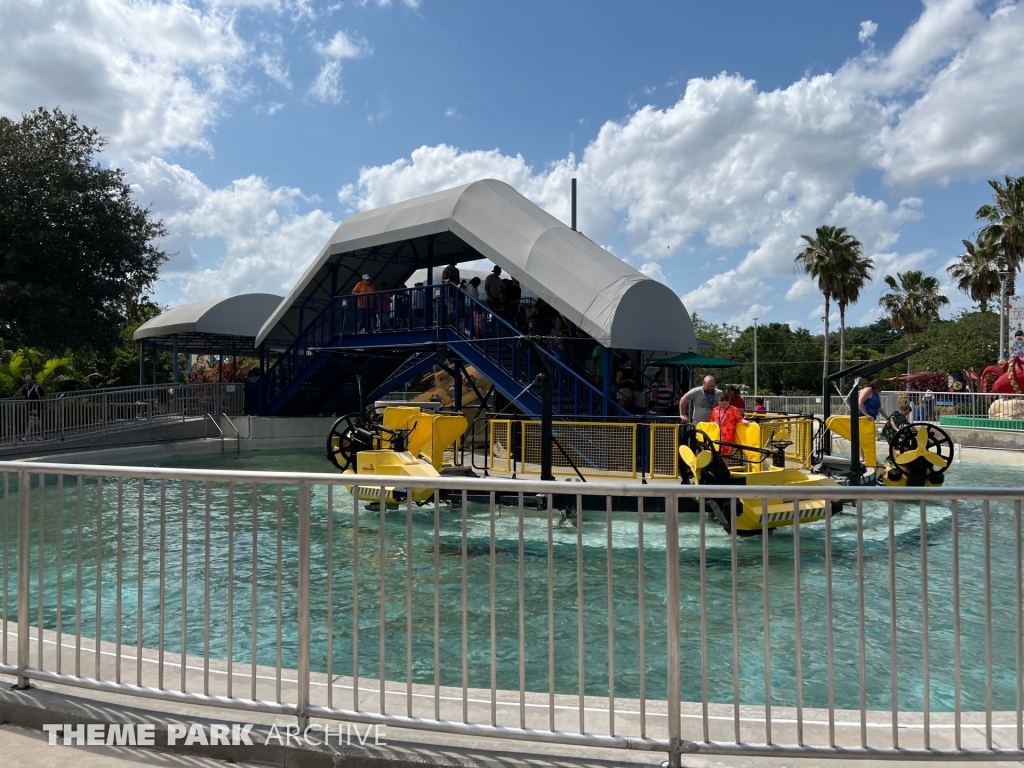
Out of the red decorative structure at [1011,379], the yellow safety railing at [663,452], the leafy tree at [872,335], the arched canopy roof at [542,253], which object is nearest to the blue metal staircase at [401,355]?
the arched canopy roof at [542,253]

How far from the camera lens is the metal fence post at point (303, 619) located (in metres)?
3.44

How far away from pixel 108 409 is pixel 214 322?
19.8ft

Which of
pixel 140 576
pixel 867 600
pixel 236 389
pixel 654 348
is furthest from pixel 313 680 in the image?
pixel 236 389

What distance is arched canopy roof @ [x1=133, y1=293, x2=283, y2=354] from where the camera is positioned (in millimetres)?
27766

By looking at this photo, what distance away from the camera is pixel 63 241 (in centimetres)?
2381

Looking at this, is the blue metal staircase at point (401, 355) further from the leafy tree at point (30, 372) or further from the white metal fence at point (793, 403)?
the white metal fence at point (793, 403)

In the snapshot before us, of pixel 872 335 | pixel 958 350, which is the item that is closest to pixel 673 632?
pixel 958 350

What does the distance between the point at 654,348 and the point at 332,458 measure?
288 inches

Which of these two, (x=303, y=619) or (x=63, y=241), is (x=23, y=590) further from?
(x=63, y=241)

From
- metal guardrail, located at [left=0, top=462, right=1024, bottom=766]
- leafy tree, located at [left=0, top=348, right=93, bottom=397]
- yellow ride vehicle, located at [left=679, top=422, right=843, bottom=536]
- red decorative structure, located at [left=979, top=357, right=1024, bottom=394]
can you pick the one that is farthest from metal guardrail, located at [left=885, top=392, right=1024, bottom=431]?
leafy tree, located at [left=0, top=348, right=93, bottom=397]

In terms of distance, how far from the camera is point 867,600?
727cm

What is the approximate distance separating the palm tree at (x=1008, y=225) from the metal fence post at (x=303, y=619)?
4776cm

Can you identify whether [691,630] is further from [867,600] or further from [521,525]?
[521,525]

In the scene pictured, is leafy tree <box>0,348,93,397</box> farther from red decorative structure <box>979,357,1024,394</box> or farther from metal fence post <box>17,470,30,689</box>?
red decorative structure <box>979,357,1024,394</box>
